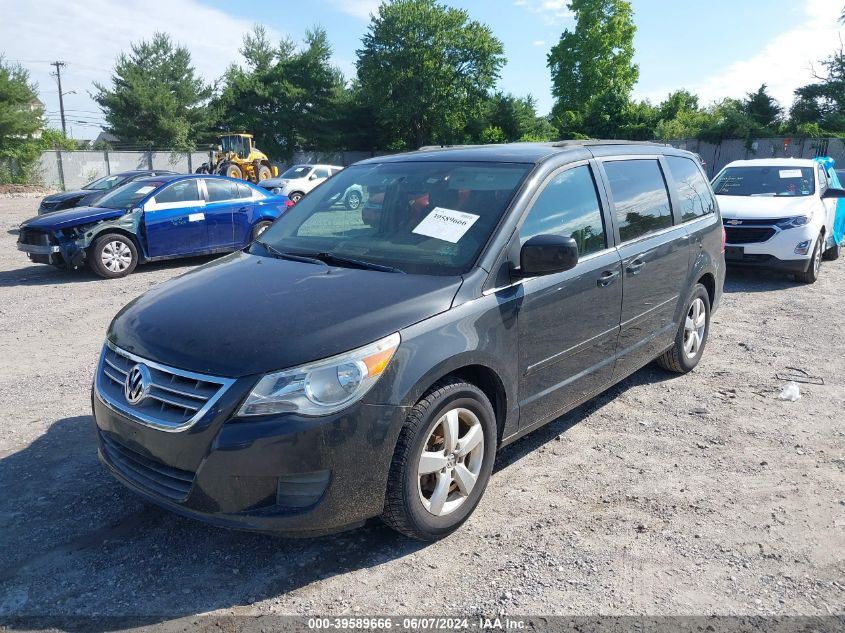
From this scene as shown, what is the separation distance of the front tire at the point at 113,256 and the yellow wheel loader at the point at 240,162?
1546 cm

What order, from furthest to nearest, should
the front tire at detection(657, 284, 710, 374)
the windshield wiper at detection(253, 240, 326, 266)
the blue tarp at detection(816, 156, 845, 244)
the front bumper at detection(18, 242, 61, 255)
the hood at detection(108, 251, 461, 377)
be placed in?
the blue tarp at detection(816, 156, 845, 244) → the front bumper at detection(18, 242, 61, 255) → the front tire at detection(657, 284, 710, 374) → the windshield wiper at detection(253, 240, 326, 266) → the hood at detection(108, 251, 461, 377)

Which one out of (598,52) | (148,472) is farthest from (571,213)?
(598,52)

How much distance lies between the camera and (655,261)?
15.0 ft

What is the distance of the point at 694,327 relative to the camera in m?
5.56

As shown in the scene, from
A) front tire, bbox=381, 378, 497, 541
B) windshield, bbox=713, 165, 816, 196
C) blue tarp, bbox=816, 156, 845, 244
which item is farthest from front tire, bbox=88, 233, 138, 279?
blue tarp, bbox=816, 156, 845, 244

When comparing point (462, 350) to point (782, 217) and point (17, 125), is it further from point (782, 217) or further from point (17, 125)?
point (17, 125)

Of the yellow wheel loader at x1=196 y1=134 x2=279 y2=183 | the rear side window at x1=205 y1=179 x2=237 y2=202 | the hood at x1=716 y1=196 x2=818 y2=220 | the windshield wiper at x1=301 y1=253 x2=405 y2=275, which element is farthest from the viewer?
the yellow wheel loader at x1=196 y1=134 x2=279 y2=183

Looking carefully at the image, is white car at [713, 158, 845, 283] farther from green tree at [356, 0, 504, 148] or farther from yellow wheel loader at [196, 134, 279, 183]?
green tree at [356, 0, 504, 148]

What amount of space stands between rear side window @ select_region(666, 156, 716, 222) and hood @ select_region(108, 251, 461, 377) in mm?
2873

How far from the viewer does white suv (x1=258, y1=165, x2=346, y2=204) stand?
2128cm

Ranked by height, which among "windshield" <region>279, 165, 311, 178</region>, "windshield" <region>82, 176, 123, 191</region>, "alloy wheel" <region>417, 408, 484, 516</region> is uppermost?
"windshield" <region>279, 165, 311, 178</region>

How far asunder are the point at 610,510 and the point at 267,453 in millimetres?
1924

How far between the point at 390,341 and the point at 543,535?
4.33ft

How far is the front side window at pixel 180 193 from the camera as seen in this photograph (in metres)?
10.7
